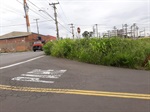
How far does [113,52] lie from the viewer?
13758 mm

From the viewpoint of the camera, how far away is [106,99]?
19.8 feet

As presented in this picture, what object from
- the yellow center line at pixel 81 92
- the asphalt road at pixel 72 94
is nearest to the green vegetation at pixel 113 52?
the asphalt road at pixel 72 94

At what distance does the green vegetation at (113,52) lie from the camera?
42.4ft

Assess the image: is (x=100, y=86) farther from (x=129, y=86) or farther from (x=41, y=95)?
(x=41, y=95)

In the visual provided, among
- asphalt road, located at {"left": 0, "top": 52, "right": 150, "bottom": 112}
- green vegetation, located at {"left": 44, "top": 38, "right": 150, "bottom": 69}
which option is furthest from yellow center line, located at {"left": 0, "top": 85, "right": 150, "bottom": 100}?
green vegetation, located at {"left": 44, "top": 38, "right": 150, "bottom": 69}

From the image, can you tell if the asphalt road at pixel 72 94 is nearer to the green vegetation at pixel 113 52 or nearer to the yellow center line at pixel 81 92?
the yellow center line at pixel 81 92

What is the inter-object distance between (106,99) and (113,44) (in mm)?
8633

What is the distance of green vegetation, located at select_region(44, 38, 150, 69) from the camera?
Answer: 12909 millimetres

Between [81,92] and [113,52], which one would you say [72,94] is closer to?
[81,92]

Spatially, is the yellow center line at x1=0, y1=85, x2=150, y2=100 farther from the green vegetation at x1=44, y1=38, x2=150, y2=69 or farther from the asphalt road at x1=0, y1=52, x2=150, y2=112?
the green vegetation at x1=44, y1=38, x2=150, y2=69

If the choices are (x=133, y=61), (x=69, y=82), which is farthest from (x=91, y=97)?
(x=133, y=61)

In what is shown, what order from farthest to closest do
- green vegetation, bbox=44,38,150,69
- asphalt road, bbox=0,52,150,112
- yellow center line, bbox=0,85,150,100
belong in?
green vegetation, bbox=44,38,150,69 → yellow center line, bbox=0,85,150,100 → asphalt road, bbox=0,52,150,112

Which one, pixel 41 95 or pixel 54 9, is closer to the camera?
pixel 41 95

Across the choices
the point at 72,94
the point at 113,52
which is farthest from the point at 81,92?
the point at 113,52
